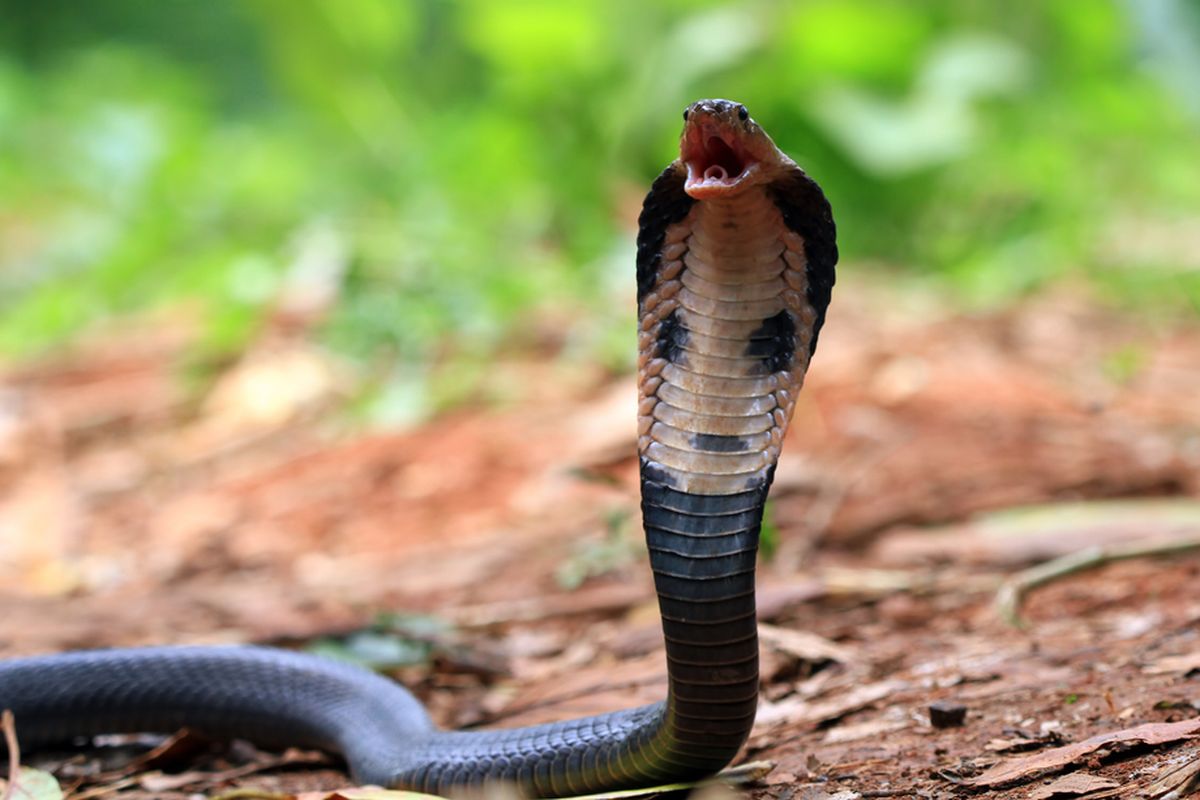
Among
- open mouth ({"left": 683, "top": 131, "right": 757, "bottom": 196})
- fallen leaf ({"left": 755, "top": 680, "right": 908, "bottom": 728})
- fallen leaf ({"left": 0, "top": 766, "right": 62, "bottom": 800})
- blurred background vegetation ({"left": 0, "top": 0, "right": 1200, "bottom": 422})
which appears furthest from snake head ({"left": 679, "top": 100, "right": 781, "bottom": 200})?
blurred background vegetation ({"left": 0, "top": 0, "right": 1200, "bottom": 422})

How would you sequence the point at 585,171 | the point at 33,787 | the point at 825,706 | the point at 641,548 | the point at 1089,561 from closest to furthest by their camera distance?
the point at 33,787, the point at 825,706, the point at 1089,561, the point at 641,548, the point at 585,171

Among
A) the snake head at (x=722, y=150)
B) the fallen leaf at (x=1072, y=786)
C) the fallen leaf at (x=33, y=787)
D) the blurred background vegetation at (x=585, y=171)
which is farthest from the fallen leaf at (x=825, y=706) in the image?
the blurred background vegetation at (x=585, y=171)

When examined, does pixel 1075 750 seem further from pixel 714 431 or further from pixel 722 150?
pixel 722 150

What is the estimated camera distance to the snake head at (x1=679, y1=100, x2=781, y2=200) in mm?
2170

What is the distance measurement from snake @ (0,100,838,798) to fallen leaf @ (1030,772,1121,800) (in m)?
0.48

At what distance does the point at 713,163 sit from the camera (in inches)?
89.1

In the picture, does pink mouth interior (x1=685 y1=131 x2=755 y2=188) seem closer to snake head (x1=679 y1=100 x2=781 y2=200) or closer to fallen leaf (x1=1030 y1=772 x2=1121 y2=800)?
snake head (x1=679 y1=100 x2=781 y2=200)

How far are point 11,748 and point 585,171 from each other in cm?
592

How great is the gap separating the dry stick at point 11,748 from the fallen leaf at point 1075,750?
1.82 metres

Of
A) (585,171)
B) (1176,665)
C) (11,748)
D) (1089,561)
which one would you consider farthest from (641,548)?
(585,171)

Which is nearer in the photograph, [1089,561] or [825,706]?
[825,706]

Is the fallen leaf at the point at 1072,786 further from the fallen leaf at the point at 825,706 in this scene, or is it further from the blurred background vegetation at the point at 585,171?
the blurred background vegetation at the point at 585,171

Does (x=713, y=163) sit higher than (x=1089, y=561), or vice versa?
(x=713, y=163)

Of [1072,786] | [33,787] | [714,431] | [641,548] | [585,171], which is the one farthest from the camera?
[585,171]
